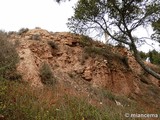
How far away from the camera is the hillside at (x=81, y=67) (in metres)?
12.0

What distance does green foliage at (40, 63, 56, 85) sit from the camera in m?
11.5

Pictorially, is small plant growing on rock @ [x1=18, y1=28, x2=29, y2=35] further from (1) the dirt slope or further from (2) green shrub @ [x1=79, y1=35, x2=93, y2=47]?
(2) green shrub @ [x1=79, y1=35, x2=93, y2=47]

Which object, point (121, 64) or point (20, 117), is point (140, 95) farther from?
point (20, 117)

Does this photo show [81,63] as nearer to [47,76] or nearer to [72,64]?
[72,64]

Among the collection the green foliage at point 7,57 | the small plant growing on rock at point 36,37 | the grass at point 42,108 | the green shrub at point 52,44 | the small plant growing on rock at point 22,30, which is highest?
the small plant growing on rock at point 22,30

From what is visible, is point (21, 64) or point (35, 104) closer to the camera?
point (35, 104)

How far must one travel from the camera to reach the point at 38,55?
1348 cm

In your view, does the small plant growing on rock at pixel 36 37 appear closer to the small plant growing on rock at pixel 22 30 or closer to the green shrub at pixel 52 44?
the green shrub at pixel 52 44

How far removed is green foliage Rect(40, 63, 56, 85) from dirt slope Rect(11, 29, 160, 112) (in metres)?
0.21

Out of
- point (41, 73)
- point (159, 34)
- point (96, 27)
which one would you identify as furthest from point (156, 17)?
point (41, 73)

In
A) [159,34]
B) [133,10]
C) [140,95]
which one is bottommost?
[140,95]

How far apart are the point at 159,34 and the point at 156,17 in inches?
36.0

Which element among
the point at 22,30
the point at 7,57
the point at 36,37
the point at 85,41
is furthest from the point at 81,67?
the point at 7,57

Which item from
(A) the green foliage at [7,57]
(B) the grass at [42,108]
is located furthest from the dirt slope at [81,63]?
(B) the grass at [42,108]
